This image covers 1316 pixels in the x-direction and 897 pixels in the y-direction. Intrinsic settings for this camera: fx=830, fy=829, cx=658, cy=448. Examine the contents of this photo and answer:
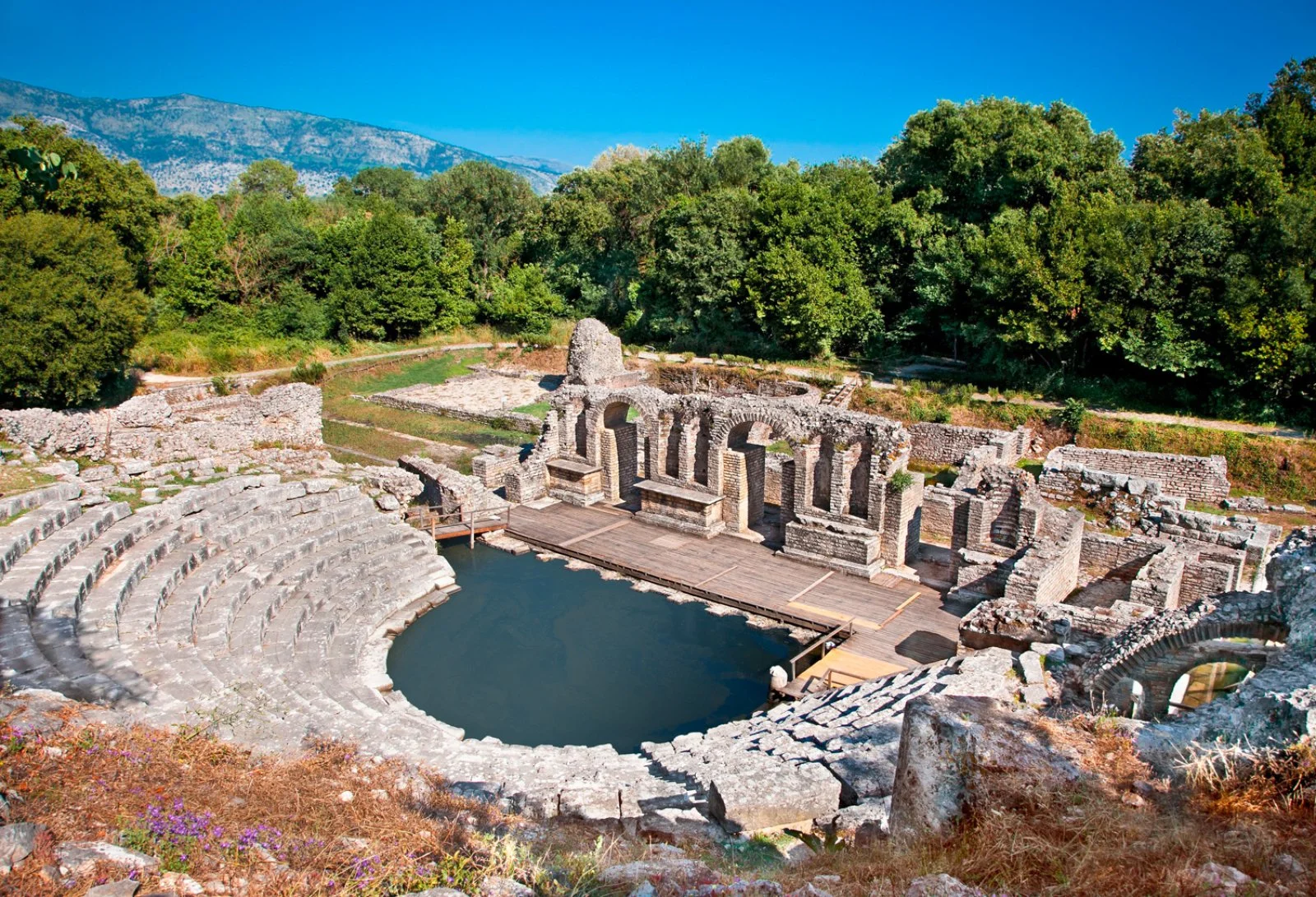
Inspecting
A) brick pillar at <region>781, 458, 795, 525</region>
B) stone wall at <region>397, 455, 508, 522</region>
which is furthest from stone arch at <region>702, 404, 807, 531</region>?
stone wall at <region>397, 455, 508, 522</region>

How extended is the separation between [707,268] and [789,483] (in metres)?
20.8

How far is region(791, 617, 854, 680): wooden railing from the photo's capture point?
515 inches

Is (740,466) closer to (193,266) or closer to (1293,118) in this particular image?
(1293,118)

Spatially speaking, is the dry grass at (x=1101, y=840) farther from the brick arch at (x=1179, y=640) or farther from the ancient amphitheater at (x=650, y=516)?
the brick arch at (x=1179, y=640)

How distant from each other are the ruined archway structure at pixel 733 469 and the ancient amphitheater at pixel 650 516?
0.21ft

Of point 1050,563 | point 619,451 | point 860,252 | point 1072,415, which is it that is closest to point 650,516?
point 619,451

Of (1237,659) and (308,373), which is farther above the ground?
(308,373)

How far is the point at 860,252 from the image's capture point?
35.8 m

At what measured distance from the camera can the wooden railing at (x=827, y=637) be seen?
1309cm

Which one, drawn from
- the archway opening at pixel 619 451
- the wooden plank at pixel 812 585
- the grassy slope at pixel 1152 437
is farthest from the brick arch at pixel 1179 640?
the grassy slope at pixel 1152 437

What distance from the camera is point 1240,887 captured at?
4.33 m

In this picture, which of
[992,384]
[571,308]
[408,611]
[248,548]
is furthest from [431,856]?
[571,308]

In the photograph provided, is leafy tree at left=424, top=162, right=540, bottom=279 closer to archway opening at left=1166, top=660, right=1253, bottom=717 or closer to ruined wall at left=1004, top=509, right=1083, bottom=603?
ruined wall at left=1004, top=509, right=1083, bottom=603

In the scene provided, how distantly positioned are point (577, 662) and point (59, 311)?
67.1 feet
